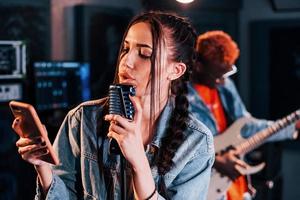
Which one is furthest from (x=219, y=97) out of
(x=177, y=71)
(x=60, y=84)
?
(x=177, y=71)

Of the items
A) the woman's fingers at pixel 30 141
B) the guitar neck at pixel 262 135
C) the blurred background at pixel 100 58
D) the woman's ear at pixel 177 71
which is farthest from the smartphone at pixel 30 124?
the guitar neck at pixel 262 135

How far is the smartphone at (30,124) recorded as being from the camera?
112 cm

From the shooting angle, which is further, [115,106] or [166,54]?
[166,54]

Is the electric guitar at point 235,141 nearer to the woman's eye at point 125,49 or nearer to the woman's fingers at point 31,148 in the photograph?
the woman's eye at point 125,49

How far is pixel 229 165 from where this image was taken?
9.13 feet

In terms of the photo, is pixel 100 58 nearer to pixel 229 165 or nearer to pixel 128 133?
pixel 229 165

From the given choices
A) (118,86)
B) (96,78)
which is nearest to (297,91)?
(96,78)

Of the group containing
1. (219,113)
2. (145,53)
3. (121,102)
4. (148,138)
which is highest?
(145,53)

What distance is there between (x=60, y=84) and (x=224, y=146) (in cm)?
94

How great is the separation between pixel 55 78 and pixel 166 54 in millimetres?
1657

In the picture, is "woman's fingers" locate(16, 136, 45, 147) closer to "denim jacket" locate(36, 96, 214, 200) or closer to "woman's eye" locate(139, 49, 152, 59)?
"denim jacket" locate(36, 96, 214, 200)

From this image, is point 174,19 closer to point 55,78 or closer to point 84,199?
point 84,199

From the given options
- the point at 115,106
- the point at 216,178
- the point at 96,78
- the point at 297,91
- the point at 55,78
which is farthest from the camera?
the point at 297,91

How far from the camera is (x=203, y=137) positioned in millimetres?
1382
